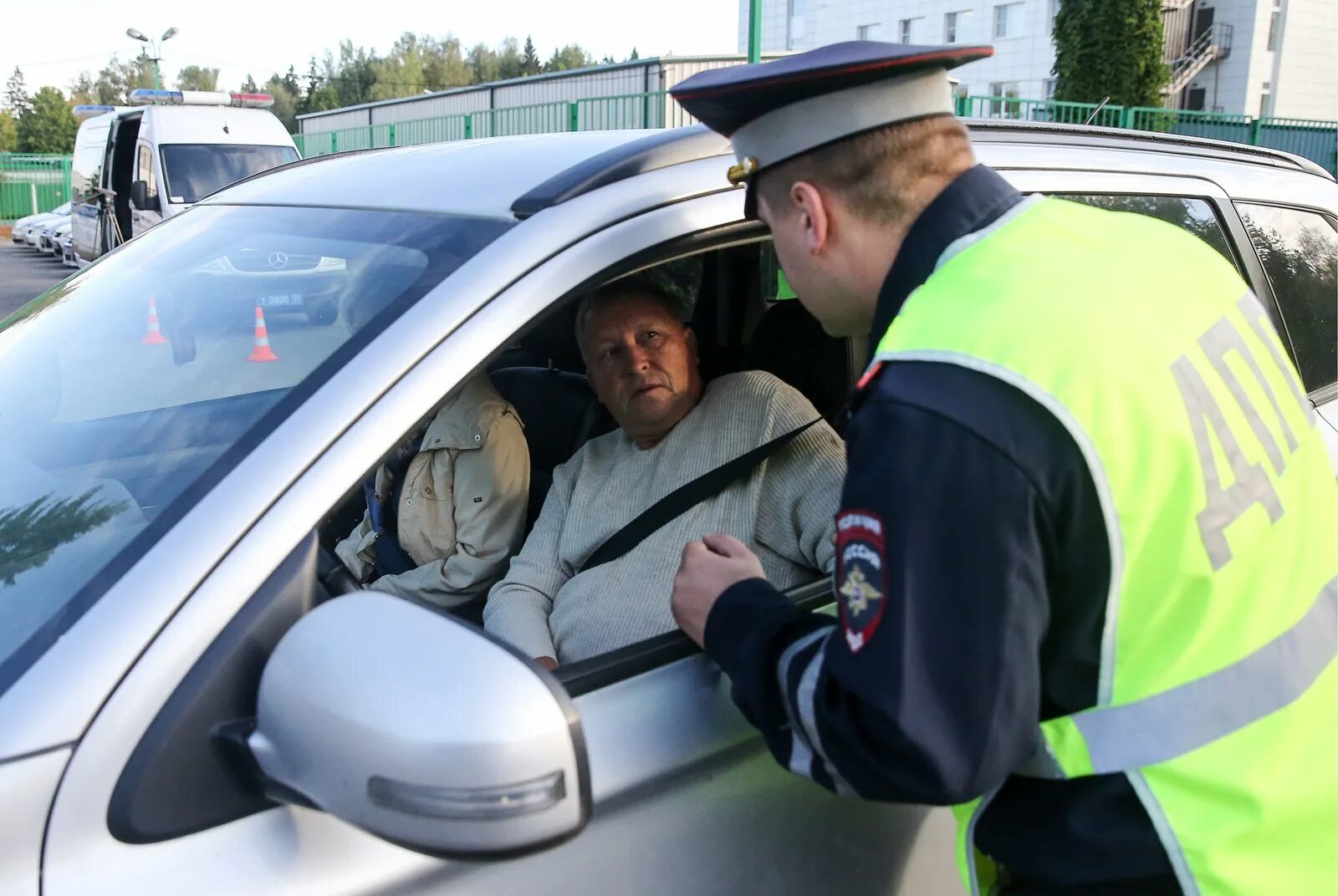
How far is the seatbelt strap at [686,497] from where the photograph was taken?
1906mm

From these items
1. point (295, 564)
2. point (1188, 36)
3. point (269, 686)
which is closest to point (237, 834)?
point (269, 686)

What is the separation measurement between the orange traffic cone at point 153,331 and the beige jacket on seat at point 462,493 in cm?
63

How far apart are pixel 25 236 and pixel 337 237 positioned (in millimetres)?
27060

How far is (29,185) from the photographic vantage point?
3127 cm

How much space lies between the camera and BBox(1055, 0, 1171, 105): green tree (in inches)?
896

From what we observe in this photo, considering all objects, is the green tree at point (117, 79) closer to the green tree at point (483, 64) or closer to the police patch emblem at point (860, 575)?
the green tree at point (483, 64)

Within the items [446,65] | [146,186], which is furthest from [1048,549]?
[446,65]

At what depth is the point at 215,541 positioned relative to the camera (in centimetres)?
109

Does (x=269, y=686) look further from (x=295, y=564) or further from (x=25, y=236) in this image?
(x=25, y=236)

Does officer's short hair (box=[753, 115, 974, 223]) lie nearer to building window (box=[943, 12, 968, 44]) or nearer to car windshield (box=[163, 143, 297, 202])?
car windshield (box=[163, 143, 297, 202])

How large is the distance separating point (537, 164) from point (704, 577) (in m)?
0.65

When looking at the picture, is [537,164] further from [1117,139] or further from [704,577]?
[1117,139]

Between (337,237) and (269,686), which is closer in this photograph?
(269,686)

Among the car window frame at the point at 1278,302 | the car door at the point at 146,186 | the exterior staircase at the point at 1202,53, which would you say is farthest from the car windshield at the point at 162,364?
the exterior staircase at the point at 1202,53
